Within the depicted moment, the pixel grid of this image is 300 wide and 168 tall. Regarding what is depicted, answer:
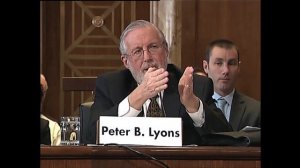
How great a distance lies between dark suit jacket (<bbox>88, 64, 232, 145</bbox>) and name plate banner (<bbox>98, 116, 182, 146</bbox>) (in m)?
0.44

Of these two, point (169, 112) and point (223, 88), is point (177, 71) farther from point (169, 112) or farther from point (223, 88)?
point (223, 88)

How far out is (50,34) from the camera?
6480 mm

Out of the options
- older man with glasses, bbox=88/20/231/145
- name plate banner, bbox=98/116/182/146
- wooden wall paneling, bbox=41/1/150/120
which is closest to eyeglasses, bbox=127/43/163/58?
older man with glasses, bbox=88/20/231/145

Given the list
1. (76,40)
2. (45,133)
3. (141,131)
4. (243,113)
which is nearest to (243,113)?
(243,113)

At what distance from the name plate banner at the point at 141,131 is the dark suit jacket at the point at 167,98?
44cm

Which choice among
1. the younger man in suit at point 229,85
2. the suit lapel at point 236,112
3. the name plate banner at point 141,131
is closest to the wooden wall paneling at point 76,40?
the younger man in suit at point 229,85

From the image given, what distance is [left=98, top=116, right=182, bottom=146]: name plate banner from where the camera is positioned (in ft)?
7.47

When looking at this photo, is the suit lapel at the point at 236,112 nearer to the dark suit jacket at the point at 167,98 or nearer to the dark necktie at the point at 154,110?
the dark suit jacket at the point at 167,98

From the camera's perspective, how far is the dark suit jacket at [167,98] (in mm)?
2785

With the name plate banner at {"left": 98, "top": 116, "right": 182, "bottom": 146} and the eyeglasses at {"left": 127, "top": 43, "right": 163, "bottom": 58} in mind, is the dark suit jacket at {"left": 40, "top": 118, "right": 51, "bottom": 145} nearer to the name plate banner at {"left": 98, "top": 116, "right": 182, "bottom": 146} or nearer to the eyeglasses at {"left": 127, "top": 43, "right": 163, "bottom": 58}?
the eyeglasses at {"left": 127, "top": 43, "right": 163, "bottom": 58}

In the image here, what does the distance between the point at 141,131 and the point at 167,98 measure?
65 centimetres

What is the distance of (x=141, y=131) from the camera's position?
228 cm

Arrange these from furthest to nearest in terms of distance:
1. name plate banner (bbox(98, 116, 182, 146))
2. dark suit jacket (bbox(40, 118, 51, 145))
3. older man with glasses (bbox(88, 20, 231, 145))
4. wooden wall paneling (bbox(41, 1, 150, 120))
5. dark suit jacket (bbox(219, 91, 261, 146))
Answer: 1. wooden wall paneling (bbox(41, 1, 150, 120))
2. dark suit jacket (bbox(219, 91, 261, 146))
3. dark suit jacket (bbox(40, 118, 51, 145))
4. older man with glasses (bbox(88, 20, 231, 145))
5. name plate banner (bbox(98, 116, 182, 146))
